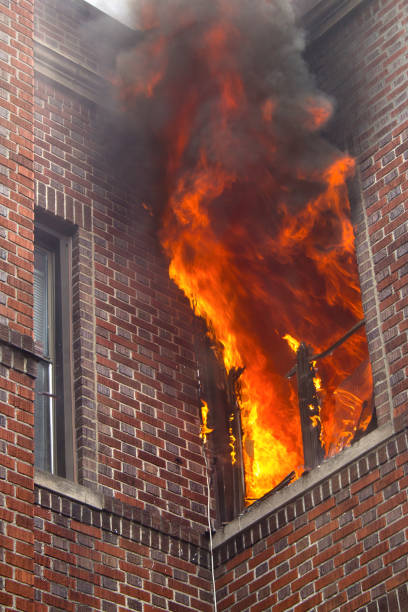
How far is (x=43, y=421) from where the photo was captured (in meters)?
8.71

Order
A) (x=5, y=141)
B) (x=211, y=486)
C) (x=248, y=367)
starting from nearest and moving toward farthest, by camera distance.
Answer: (x=5, y=141) → (x=211, y=486) → (x=248, y=367)

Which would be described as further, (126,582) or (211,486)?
(211,486)

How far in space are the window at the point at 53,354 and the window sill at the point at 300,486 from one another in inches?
53.8

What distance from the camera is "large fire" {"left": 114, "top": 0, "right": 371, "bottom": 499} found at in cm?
985

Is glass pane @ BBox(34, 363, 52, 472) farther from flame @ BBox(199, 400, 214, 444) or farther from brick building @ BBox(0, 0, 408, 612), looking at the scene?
flame @ BBox(199, 400, 214, 444)

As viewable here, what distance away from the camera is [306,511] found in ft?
27.8

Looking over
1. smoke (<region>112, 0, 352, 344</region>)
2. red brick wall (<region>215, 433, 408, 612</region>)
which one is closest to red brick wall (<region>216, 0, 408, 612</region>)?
red brick wall (<region>215, 433, 408, 612</region>)

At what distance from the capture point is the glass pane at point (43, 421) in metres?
8.57

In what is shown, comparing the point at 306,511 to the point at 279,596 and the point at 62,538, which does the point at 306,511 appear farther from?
the point at 62,538

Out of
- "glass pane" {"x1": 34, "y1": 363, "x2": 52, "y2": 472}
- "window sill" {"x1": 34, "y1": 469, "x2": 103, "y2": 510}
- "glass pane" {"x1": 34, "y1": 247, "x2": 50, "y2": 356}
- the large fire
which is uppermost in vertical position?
the large fire

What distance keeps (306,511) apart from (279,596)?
24.9 inches

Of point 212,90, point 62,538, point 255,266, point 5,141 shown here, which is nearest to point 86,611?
point 62,538

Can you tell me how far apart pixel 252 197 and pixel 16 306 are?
3.72 metres

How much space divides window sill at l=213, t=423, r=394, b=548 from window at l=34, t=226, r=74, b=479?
4.48 ft
